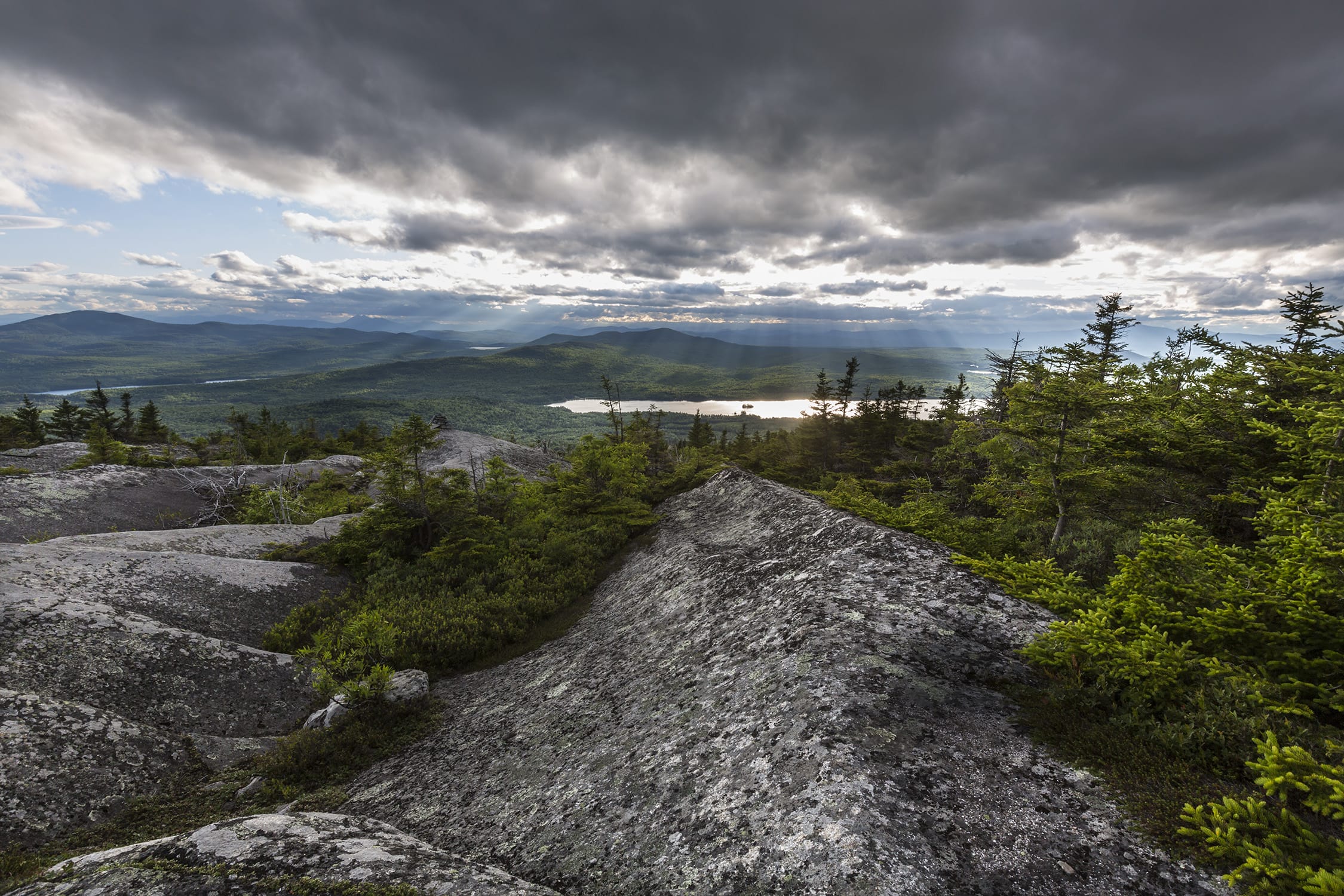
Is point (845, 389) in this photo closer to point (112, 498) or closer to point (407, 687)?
point (407, 687)

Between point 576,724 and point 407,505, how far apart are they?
41.2ft

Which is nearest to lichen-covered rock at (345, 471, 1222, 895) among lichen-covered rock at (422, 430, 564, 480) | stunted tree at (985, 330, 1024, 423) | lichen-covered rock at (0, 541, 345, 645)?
lichen-covered rock at (0, 541, 345, 645)

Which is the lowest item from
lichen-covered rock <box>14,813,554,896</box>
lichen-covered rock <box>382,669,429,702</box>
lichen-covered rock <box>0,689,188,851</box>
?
lichen-covered rock <box>382,669,429,702</box>

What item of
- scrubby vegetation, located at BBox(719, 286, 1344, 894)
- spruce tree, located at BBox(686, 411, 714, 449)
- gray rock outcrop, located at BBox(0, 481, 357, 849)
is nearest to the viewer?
scrubby vegetation, located at BBox(719, 286, 1344, 894)

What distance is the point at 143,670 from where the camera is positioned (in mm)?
10633

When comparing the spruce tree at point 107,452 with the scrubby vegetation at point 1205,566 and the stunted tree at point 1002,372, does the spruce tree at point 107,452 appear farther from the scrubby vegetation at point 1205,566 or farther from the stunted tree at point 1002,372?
the stunted tree at point 1002,372

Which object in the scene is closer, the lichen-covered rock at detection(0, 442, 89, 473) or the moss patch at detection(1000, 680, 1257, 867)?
the moss patch at detection(1000, 680, 1257, 867)

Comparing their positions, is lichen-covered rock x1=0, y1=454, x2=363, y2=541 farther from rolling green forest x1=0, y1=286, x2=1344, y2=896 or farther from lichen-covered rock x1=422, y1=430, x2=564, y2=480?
lichen-covered rock x1=422, y1=430, x2=564, y2=480

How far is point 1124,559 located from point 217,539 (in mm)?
28762

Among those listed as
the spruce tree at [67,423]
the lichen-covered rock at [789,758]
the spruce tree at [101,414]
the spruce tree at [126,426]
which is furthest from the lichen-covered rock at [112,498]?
the spruce tree at [67,423]

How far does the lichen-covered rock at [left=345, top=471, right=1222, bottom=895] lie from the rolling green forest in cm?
62

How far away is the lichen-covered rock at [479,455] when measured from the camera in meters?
44.6

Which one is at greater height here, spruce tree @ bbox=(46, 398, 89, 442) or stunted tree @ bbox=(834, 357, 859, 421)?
stunted tree @ bbox=(834, 357, 859, 421)

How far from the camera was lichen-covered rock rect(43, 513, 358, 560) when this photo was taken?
17.5m
